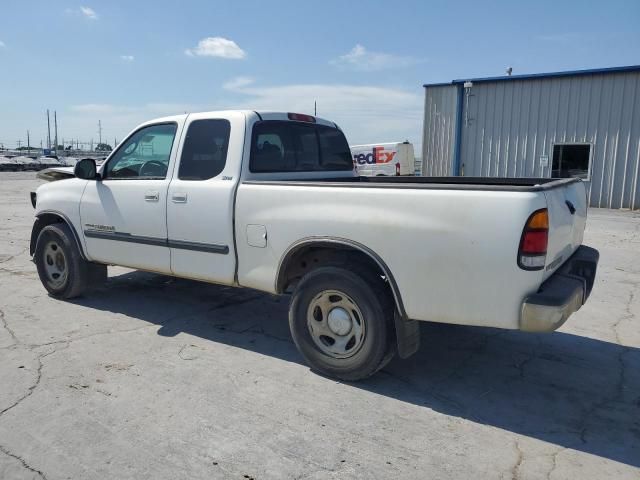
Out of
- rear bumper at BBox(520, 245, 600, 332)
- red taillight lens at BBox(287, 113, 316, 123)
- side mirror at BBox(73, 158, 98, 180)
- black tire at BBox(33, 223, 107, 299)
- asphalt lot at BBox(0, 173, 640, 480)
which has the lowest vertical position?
asphalt lot at BBox(0, 173, 640, 480)

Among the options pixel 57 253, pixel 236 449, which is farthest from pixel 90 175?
A: pixel 236 449

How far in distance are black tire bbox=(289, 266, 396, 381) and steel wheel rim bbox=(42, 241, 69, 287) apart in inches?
131

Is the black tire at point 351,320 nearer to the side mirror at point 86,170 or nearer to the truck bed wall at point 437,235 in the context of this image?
the truck bed wall at point 437,235

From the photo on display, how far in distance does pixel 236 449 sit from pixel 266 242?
1.64m

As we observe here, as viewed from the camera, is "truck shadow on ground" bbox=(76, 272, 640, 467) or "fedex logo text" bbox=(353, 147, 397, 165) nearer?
"truck shadow on ground" bbox=(76, 272, 640, 467)

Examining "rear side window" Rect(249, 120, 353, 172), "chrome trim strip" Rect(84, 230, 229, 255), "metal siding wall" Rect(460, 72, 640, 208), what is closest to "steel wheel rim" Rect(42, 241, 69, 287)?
"chrome trim strip" Rect(84, 230, 229, 255)

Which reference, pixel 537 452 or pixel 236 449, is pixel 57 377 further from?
pixel 537 452

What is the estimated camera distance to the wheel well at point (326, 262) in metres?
3.68

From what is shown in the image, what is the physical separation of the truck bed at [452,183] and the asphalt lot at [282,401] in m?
1.47

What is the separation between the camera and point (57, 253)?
239 inches

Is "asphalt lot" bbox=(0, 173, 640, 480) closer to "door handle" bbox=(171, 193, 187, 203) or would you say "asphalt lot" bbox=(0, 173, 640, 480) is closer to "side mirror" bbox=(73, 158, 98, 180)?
"door handle" bbox=(171, 193, 187, 203)

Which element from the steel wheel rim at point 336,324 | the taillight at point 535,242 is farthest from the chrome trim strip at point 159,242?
Result: the taillight at point 535,242

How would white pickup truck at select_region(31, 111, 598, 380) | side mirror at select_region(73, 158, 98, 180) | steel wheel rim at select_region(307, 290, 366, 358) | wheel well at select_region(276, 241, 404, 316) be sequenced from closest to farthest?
white pickup truck at select_region(31, 111, 598, 380) < wheel well at select_region(276, 241, 404, 316) < steel wheel rim at select_region(307, 290, 366, 358) < side mirror at select_region(73, 158, 98, 180)

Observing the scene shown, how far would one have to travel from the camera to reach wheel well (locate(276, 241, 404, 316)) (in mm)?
3679
